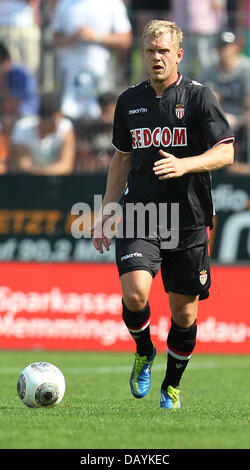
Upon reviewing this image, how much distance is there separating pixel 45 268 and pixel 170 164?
766cm

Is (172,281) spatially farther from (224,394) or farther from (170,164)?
(224,394)

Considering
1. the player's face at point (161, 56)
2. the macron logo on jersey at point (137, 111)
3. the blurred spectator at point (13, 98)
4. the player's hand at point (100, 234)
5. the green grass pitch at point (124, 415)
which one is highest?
the blurred spectator at point (13, 98)

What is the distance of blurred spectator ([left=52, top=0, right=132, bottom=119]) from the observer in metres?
14.7

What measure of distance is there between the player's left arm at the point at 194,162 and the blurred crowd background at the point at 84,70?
762cm

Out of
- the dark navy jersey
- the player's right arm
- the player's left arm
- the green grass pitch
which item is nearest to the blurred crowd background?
the green grass pitch

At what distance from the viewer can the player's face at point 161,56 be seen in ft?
21.5

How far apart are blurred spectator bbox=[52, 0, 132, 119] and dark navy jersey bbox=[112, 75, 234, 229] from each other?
7835mm

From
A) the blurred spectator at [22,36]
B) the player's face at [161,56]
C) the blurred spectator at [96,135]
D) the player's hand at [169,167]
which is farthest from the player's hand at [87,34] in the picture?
the player's hand at [169,167]

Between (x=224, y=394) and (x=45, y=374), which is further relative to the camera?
(x=224, y=394)

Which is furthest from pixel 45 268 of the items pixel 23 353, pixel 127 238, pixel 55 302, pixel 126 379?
pixel 127 238

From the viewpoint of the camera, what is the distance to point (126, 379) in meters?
9.83

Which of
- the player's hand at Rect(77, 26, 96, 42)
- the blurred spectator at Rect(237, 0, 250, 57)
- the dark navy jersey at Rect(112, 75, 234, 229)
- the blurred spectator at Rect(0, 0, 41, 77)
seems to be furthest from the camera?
the blurred spectator at Rect(0, 0, 41, 77)

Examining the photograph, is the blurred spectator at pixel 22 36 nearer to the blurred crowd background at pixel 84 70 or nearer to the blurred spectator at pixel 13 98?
the blurred crowd background at pixel 84 70

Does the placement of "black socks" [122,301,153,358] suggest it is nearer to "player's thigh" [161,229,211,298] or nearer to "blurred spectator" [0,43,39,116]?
"player's thigh" [161,229,211,298]
